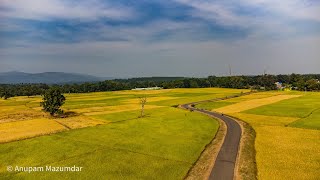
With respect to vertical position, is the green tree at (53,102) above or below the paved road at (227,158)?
above

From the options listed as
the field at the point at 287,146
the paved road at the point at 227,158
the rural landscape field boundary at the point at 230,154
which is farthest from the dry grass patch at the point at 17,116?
the field at the point at 287,146

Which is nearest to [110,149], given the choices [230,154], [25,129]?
[230,154]

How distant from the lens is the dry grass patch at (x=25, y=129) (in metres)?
56.8

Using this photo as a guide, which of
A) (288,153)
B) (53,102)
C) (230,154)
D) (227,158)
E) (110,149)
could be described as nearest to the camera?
(227,158)

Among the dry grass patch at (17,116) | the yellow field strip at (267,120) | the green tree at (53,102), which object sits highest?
the green tree at (53,102)

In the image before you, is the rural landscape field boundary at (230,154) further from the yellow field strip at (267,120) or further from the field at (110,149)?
the yellow field strip at (267,120)

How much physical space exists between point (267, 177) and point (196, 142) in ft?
62.2

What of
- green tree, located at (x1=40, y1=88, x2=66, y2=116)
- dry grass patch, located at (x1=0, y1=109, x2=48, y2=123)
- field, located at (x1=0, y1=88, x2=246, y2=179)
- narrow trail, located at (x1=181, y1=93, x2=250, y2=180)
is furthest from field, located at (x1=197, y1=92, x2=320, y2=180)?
dry grass patch, located at (x1=0, y1=109, x2=48, y2=123)

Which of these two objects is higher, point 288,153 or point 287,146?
point 287,146

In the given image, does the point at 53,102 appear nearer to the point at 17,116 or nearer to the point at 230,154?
the point at 17,116

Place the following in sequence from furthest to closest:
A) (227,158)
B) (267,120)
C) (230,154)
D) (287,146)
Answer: (267,120), (287,146), (230,154), (227,158)

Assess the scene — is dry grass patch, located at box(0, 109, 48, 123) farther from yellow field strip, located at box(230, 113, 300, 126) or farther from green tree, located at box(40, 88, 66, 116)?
yellow field strip, located at box(230, 113, 300, 126)

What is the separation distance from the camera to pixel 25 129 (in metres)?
66.3

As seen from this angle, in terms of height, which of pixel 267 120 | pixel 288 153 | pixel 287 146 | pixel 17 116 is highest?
pixel 267 120
